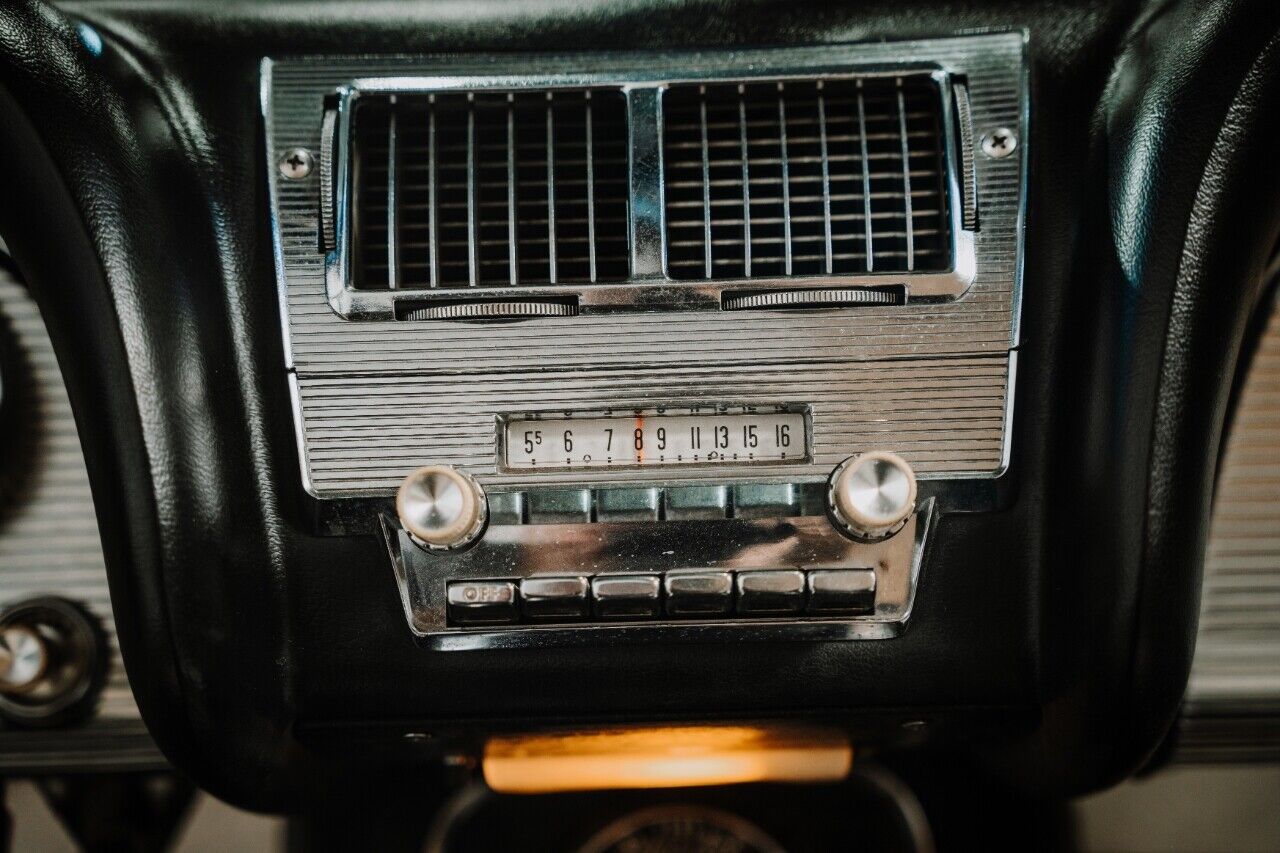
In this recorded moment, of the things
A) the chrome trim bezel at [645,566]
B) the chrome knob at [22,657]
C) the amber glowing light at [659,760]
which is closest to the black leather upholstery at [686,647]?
the chrome trim bezel at [645,566]

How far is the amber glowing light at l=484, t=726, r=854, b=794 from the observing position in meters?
1.17

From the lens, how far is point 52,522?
1.24 meters

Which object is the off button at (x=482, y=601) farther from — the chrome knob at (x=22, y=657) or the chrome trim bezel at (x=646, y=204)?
the chrome knob at (x=22, y=657)

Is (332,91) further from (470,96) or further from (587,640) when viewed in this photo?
(587,640)

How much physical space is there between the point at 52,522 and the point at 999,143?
1.18m

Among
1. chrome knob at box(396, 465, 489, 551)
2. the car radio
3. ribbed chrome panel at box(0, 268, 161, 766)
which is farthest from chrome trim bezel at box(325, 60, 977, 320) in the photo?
ribbed chrome panel at box(0, 268, 161, 766)

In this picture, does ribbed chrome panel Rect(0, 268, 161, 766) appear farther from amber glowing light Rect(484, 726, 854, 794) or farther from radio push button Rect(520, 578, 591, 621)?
radio push button Rect(520, 578, 591, 621)

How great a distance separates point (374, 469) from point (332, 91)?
395mm

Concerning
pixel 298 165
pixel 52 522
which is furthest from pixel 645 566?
pixel 52 522

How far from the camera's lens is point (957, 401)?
3.30 ft

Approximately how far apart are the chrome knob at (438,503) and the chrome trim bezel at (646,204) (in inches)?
6.8

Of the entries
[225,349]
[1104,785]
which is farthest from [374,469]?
[1104,785]

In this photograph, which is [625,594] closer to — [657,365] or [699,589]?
[699,589]

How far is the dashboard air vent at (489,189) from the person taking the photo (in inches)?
39.9
